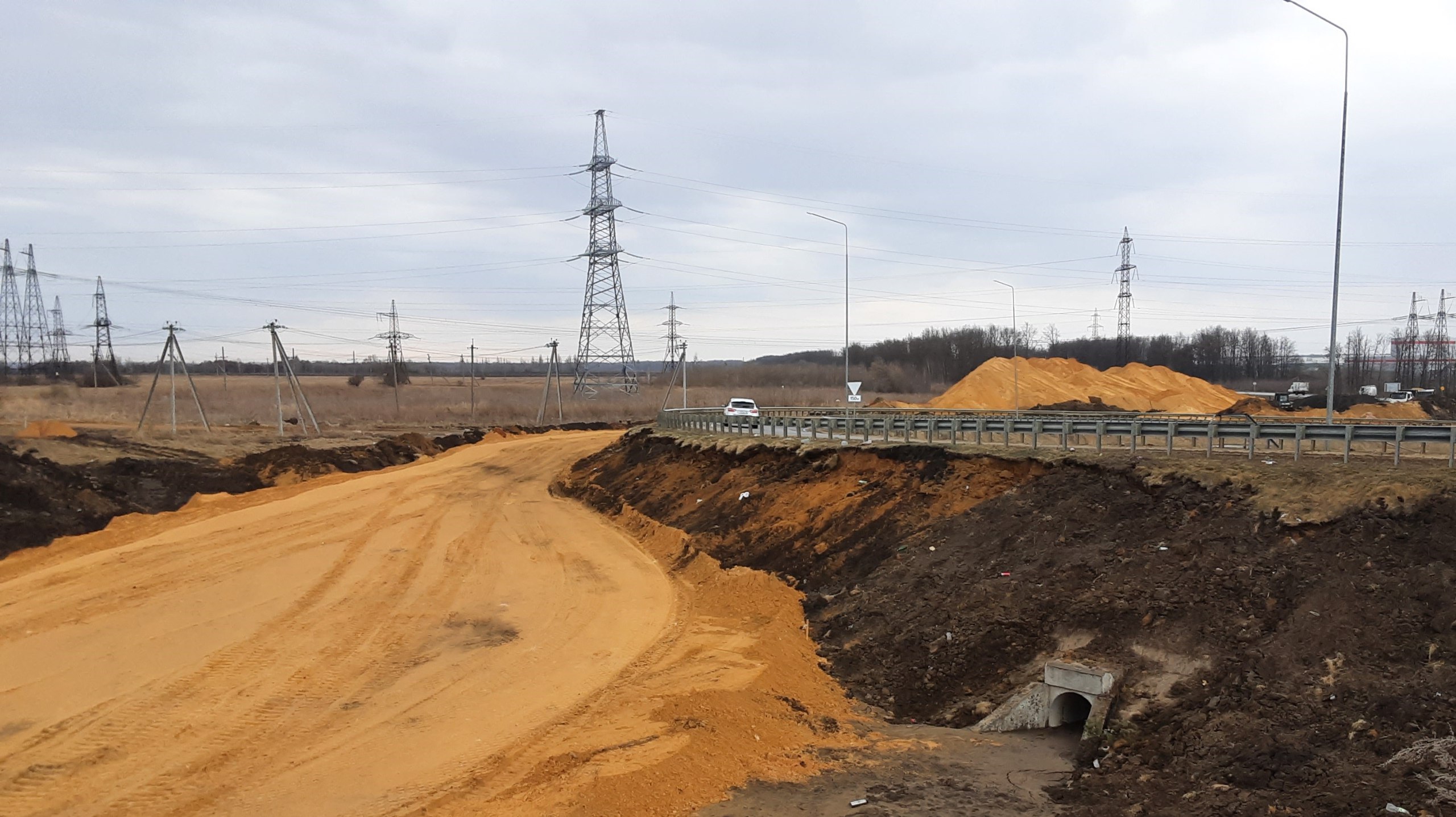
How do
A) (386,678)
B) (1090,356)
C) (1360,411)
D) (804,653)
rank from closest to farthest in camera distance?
(386,678)
(804,653)
(1360,411)
(1090,356)

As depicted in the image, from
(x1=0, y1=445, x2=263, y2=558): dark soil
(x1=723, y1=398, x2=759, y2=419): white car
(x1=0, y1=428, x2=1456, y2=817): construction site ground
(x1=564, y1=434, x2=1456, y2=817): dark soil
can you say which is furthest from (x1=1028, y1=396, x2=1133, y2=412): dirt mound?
(x1=0, y1=445, x2=263, y2=558): dark soil

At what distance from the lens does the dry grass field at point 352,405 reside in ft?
191

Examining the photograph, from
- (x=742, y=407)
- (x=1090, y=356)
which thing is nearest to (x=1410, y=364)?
(x=1090, y=356)

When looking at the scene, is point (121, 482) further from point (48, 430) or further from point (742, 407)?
point (742, 407)

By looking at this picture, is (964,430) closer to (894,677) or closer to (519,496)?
(894,677)

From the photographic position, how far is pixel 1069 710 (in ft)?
36.9

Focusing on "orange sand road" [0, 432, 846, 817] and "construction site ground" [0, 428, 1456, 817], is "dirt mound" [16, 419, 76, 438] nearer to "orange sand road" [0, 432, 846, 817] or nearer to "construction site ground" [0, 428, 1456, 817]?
"orange sand road" [0, 432, 846, 817]

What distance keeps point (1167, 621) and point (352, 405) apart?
271 ft

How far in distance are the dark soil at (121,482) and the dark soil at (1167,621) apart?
855 inches

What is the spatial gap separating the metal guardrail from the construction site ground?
2.18 feet

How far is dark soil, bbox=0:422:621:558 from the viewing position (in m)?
25.4

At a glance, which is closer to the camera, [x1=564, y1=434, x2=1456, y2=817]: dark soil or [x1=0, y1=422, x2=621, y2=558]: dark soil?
[x1=564, y1=434, x2=1456, y2=817]: dark soil

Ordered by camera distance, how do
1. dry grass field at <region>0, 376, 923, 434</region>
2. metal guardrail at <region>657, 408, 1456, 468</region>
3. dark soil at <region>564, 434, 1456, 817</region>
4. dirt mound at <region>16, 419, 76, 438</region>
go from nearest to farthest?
dark soil at <region>564, 434, 1456, 817</region>
metal guardrail at <region>657, 408, 1456, 468</region>
dirt mound at <region>16, 419, 76, 438</region>
dry grass field at <region>0, 376, 923, 434</region>

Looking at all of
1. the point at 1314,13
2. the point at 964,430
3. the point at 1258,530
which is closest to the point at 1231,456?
the point at 1258,530
